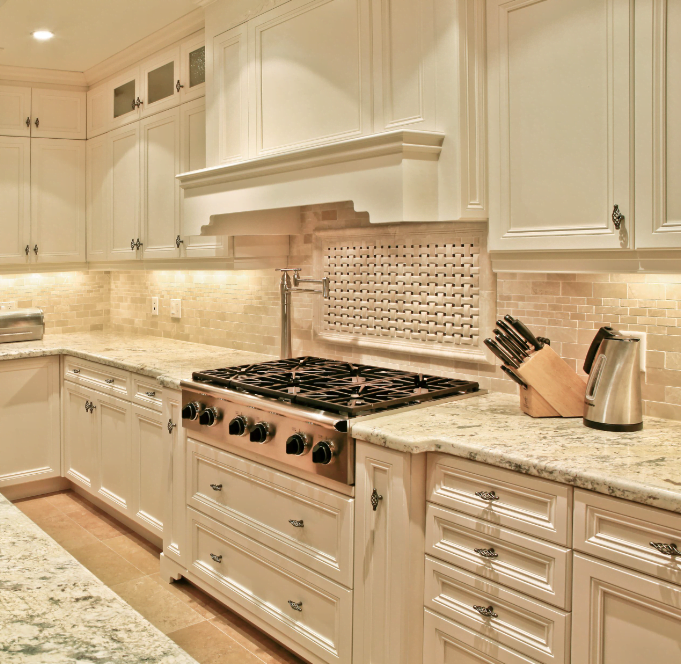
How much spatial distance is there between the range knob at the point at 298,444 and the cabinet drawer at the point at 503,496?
0.44 m

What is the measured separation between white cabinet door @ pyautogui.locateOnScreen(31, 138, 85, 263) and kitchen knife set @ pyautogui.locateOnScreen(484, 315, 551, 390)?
11.0 feet

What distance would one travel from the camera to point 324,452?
2111 millimetres

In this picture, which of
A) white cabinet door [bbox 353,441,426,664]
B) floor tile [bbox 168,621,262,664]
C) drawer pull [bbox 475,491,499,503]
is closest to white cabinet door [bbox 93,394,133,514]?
floor tile [bbox 168,621,262,664]

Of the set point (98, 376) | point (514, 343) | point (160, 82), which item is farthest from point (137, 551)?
point (160, 82)

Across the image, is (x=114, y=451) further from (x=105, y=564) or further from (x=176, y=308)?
(x=176, y=308)

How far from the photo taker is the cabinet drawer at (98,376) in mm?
3492

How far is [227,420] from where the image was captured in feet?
8.47

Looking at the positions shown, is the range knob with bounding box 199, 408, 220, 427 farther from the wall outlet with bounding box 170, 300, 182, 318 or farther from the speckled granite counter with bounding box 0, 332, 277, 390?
the wall outlet with bounding box 170, 300, 182, 318

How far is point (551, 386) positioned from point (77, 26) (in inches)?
119

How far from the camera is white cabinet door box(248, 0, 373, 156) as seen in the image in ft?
8.27

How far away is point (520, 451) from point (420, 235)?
1217 millimetres

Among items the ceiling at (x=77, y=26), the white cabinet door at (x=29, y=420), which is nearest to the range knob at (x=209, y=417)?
the white cabinet door at (x=29, y=420)

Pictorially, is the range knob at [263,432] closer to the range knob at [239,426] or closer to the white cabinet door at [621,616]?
the range knob at [239,426]

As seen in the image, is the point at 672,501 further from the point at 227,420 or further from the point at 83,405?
the point at 83,405
